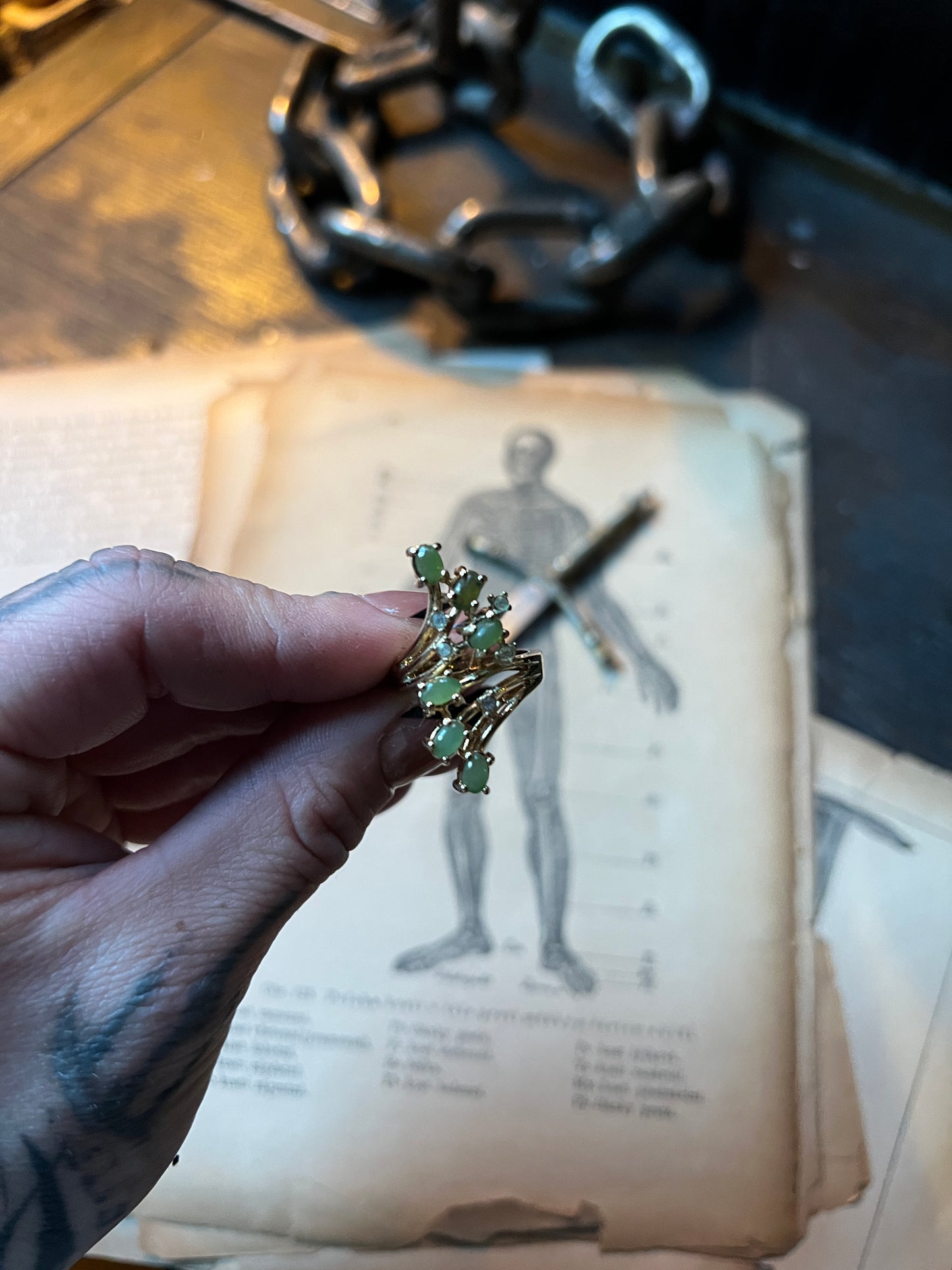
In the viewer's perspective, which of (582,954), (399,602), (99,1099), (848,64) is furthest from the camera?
(848,64)

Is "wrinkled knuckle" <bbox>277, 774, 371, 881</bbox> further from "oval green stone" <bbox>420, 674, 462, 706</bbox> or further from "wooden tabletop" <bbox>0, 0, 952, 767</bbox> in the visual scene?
"wooden tabletop" <bbox>0, 0, 952, 767</bbox>

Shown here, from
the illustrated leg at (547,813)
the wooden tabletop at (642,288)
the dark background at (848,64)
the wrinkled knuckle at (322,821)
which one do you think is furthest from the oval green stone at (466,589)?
the dark background at (848,64)

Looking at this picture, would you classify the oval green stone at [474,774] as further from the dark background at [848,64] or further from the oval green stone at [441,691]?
the dark background at [848,64]

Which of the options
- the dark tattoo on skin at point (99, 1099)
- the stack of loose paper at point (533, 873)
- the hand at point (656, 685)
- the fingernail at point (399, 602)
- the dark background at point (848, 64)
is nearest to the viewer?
the dark tattoo on skin at point (99, 1099)

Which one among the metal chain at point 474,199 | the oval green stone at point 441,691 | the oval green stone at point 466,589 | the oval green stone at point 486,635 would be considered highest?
the metal chain at point 474,199

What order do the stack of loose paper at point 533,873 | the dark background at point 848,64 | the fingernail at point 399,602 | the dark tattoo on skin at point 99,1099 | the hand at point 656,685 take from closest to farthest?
Result: the dark tattoo on skin at point 99,1099
the fingernail at point 399,602
the stack of loose paper at point 533,873
the hand at point 656,685
the dark background at point 848,64

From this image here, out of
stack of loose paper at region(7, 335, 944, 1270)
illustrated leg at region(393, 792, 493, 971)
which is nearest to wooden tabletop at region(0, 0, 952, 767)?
stack of loose paper at region(7, 335, 944, 1270)

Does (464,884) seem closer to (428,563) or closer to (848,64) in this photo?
(428,563)

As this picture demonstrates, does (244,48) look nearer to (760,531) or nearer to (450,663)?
(760,531)

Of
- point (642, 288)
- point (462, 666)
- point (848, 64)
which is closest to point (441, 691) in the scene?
point (462, 666)
